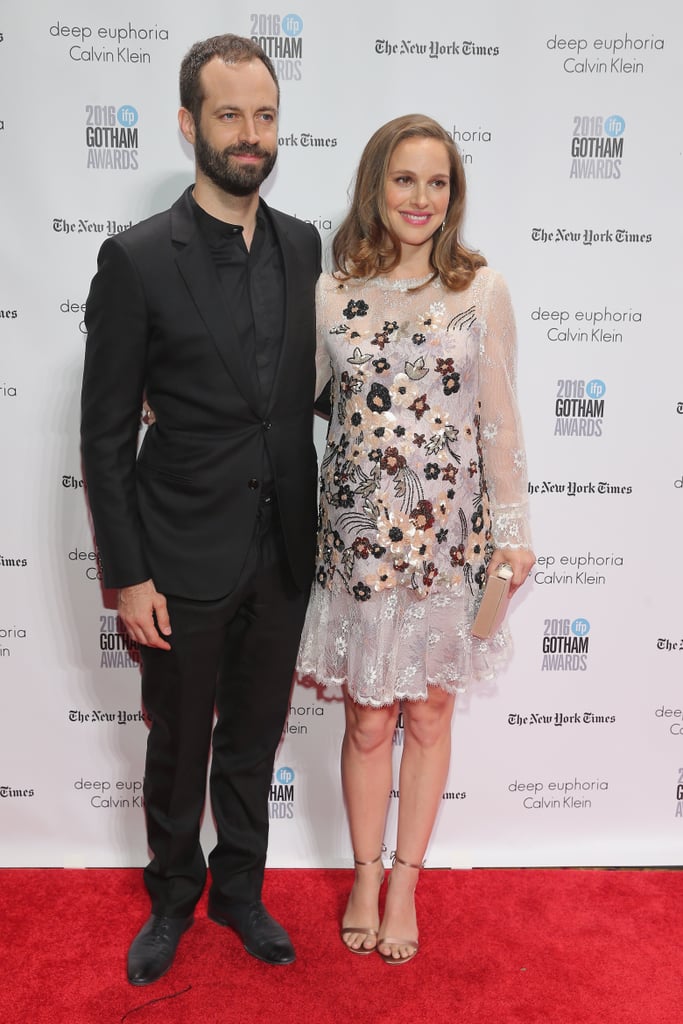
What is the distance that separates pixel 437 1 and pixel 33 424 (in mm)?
1594

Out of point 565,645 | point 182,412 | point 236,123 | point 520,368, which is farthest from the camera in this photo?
point 565,645

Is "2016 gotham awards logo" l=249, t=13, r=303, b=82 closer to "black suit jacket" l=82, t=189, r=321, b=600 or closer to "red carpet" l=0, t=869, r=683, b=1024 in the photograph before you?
"black suit jacket" l=82, t=189, r=321, b=600

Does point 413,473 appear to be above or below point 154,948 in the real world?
above

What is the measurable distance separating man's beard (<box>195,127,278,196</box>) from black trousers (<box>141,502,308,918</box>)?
720 mm

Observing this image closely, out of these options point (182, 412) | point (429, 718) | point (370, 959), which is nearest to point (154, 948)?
point (370, 959)

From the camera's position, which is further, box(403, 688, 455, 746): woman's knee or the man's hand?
box(403, 688, 455, 746): woman's knee

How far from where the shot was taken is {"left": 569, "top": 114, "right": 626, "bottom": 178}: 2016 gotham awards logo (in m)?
2.54

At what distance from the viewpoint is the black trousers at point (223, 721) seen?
223 centimetres

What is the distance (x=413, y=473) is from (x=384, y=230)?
57 centimetres

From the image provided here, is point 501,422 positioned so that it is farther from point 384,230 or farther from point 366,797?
point 366,797

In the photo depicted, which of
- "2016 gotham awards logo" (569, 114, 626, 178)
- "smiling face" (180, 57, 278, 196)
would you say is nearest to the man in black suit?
"smiling face" (180, 57, 278, 196)

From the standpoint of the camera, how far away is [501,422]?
7.32ft

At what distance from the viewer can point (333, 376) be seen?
227cm

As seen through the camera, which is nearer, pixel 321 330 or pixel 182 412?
pixel 182 412
